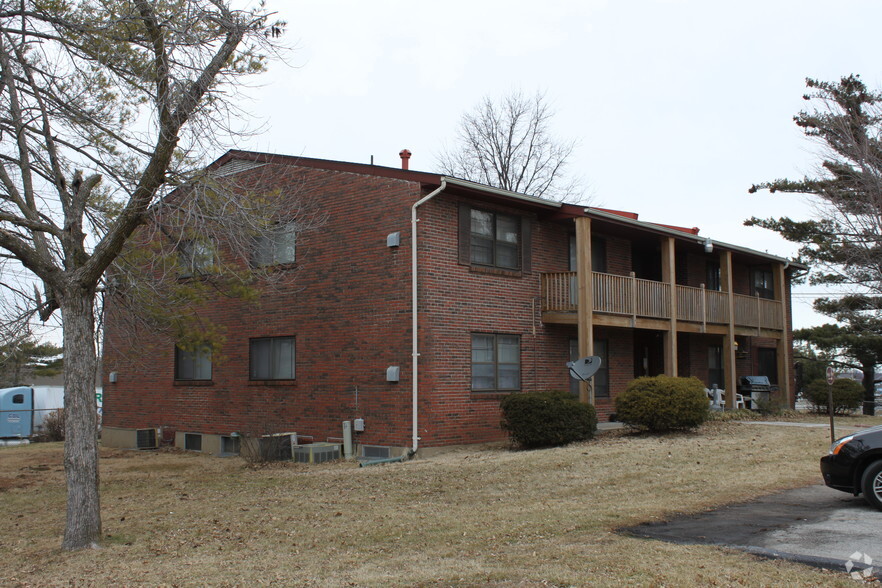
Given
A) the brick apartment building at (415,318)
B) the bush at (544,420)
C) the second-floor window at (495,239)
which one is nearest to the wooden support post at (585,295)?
the brick apartment building at (415,318)

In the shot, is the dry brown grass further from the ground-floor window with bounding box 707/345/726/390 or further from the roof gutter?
the ground-floor window with bounding box 707/345/726/390

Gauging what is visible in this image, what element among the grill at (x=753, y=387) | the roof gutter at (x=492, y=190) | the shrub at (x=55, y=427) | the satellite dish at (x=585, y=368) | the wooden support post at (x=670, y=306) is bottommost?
the shrub at (x=55, y=427)

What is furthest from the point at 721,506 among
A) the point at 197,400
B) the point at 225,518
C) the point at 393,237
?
the point at 197,400

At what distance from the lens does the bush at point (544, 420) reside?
51.2 feet

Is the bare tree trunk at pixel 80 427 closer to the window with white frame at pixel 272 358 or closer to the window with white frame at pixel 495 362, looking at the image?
the window with white frame at pixel 495 362

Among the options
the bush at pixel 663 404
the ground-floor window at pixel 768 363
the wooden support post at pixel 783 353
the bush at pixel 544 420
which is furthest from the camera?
the ground-floor window at pixel 768 363

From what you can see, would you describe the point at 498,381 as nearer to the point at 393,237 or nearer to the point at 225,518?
the point at 393,237

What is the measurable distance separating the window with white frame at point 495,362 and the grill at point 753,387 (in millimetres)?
9923

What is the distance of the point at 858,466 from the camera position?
376 inches

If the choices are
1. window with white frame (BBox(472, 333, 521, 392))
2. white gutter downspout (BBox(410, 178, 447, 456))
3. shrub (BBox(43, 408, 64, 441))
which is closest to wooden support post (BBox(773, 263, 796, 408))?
window with white frame (BBox(472, 333, 521, 392))

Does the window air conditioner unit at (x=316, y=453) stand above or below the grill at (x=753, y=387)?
below

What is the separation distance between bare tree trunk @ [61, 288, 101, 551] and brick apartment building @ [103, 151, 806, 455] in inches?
210

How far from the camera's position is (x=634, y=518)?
9102 mm

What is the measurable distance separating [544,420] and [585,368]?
67.9 inches
